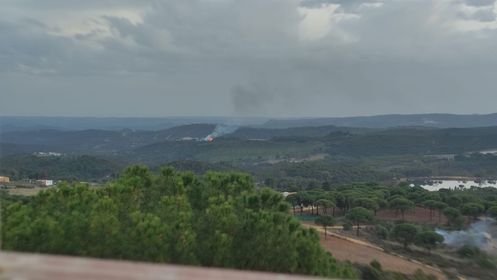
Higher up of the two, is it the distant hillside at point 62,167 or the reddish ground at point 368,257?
the reddish ground at point 368,257

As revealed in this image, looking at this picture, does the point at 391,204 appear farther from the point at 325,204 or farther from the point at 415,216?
the point at 325,204

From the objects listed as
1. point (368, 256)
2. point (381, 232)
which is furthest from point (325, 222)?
point (368, 256)

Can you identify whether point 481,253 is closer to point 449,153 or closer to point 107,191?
point 107,191

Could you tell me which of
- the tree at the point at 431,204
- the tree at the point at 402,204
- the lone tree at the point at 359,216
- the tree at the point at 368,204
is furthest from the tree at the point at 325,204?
the tree at the point at 431,204

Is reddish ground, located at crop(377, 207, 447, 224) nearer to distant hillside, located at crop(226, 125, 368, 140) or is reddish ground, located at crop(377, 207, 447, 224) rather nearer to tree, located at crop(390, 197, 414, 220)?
tree, located at crop(390, 197, 414, 220)

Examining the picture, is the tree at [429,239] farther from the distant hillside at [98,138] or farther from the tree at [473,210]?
the distant hillside at [98,138]

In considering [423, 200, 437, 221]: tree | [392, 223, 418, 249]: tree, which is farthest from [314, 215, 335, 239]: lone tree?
[423, 200, 437, 221]: tree
